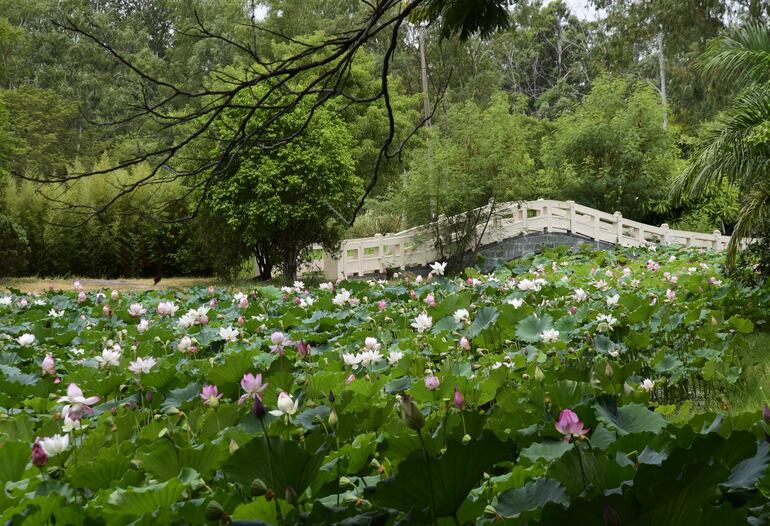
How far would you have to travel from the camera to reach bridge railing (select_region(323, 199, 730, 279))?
17.3 metres

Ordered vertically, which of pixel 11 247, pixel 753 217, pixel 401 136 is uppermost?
pixel 401 136

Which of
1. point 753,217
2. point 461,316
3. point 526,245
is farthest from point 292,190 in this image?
point 461,316

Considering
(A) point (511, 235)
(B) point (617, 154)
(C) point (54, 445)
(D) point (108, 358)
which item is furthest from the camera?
(B) point (617, 154)

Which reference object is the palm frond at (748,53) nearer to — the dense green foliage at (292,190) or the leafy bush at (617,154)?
the dense green foliage at (292,190)

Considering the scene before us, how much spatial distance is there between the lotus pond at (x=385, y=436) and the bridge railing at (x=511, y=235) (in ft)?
42.7

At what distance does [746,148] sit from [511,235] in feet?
36.1

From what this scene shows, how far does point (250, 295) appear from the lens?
19.8 feet

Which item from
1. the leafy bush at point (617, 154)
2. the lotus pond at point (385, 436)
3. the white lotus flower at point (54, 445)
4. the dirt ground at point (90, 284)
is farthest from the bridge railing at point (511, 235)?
the white lotus flower at point (54, 445)

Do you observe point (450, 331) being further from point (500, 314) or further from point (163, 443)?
point (163, 443)

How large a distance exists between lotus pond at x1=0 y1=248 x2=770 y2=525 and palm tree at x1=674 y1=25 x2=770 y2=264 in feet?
8.39

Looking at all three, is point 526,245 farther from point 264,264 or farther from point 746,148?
point 746,148

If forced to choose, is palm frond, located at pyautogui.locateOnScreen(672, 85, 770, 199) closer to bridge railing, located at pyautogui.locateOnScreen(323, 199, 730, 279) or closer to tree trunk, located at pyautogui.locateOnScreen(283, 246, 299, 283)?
bridge railing, located at pyautogui.locateOnScreen(323, 199, 730, 279)

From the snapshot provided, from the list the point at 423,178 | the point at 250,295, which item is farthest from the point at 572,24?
the point at 250,295

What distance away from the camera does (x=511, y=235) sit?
1828 centimetres
